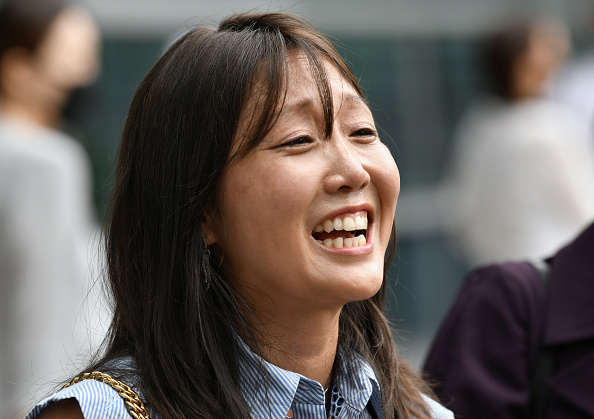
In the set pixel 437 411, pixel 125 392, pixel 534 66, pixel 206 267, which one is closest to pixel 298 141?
pixel 206 267

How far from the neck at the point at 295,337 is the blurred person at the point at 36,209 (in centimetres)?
171

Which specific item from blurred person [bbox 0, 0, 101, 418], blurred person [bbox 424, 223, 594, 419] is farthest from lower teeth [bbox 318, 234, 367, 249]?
blurred person [bbox 0, 0, 101, 418]

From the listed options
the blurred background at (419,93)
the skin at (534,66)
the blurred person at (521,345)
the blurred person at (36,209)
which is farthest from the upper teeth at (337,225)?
the blurred background at (419,93)

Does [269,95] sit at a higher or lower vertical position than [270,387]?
higher

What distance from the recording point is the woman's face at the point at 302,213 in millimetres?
1909

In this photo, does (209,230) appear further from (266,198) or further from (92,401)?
(92,401)

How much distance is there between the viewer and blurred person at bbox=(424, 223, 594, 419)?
97.2 inches

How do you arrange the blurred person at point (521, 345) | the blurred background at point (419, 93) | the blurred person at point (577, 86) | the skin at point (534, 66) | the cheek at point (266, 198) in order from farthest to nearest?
the blurred background at point (419, 93)
the blurred person at point (577, 86)
the skin at point (534, 66)
the blurred person at point (521, 345)
the cheek at point (266, 198)

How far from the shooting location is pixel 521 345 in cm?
252

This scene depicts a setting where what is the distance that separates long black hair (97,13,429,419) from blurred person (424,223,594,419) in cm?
83

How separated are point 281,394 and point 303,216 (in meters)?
0.39

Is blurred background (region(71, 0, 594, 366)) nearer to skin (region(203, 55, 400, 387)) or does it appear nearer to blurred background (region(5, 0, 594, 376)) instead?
blurred background (region(5, 0, 594, 376))

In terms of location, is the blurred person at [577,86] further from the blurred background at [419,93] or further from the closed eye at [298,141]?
the closed eye at [298,141]

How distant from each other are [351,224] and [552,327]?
0.88m
